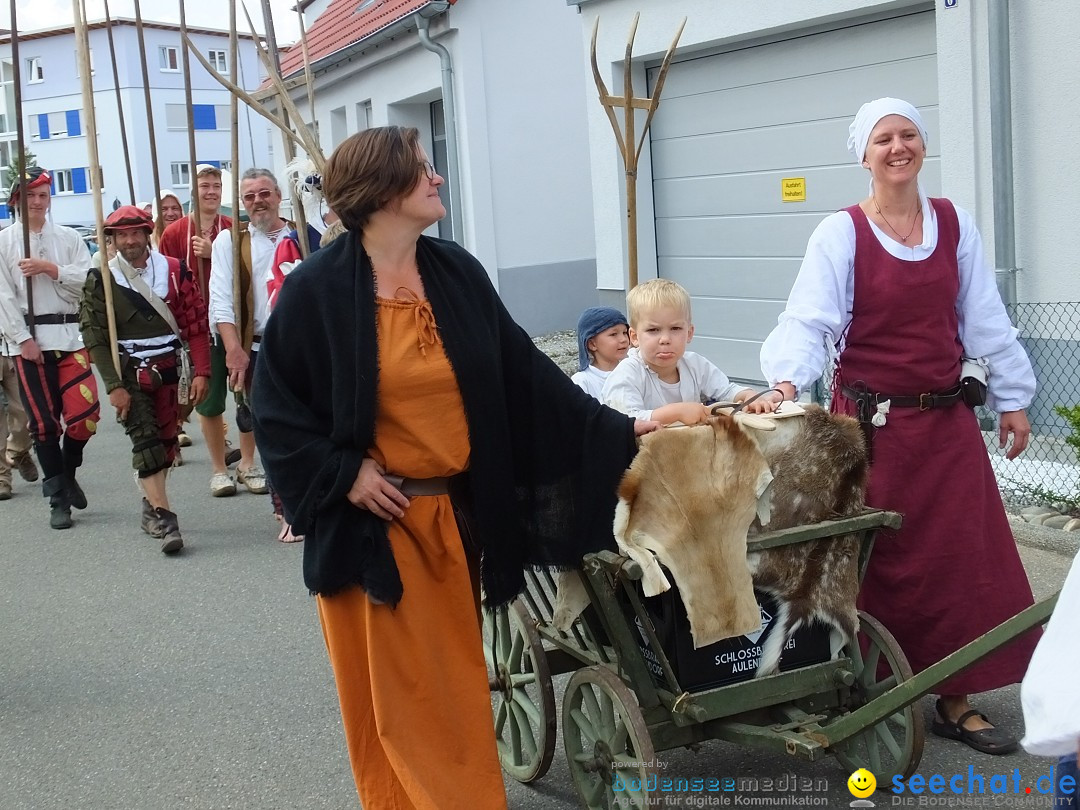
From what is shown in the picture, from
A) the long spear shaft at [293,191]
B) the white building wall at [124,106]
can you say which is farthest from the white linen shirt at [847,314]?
the white building wall at [124,106]

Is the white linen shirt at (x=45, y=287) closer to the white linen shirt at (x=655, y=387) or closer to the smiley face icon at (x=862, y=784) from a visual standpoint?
the white linen shirt at (x=655, y=387)

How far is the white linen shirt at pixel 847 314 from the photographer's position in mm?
3801

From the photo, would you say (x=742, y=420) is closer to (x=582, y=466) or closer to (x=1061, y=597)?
(x=582, y=466)

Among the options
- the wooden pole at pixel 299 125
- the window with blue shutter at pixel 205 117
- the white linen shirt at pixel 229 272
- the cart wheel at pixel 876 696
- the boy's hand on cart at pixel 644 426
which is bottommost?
the cart wheel at pixel 876 696

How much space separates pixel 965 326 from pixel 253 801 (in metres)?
2.69

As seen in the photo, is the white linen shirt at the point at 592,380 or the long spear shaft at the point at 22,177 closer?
the white linen shirt at the point at 592,380

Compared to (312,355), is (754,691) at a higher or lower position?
lower

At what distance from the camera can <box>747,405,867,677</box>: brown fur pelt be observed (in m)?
3.23

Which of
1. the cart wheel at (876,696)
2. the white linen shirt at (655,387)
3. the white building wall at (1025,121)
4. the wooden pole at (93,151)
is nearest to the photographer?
the cart wheel at (876,696)

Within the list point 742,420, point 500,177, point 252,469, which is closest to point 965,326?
point 742,420

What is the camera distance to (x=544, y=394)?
3.36 meters

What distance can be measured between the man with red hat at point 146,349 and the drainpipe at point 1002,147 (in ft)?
15.4

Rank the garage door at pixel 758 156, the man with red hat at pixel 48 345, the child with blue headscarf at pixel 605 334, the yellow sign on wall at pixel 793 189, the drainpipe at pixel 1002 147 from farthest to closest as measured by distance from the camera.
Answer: the yellow sign on wall at pixel 793 189 < the garage door at pixel 758 156 < the man with red hat at pixel 48 345 < the drainpipe at pixel 1002 147 < the child with blue headscarf at pixel 605 334

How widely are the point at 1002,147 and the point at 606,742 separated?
16.6 feet
